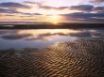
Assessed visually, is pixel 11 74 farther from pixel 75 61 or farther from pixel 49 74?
pixel 75 61

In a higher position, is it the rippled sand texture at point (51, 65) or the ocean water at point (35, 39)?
the ocean water at point (35, 39)

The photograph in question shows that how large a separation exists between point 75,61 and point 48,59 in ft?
6.55

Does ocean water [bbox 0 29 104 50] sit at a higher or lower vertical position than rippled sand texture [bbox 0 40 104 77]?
higher

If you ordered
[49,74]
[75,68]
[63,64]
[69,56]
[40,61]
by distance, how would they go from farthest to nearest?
[69,56] → [40,61] → [63,64] → [75,68] → [49,74]

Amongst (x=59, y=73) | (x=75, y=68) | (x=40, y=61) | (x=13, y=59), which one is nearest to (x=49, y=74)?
(x=59, y=73)

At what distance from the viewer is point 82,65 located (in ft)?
46.9

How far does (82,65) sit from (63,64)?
47.7 inches

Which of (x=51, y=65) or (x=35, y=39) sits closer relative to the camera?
(x=51, y=65)

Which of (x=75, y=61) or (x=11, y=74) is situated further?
(x=75, y=61)

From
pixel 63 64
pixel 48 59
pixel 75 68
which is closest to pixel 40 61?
pixel 48 59

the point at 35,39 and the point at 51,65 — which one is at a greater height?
the point at 35,39

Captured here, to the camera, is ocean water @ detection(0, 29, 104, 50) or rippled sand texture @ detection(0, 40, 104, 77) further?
ocean water @ detection(0, 29, 104, 50)

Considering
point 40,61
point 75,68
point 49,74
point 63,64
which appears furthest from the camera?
point 40,61

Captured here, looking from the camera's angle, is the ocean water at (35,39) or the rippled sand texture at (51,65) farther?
the ocean water at (35,39)
